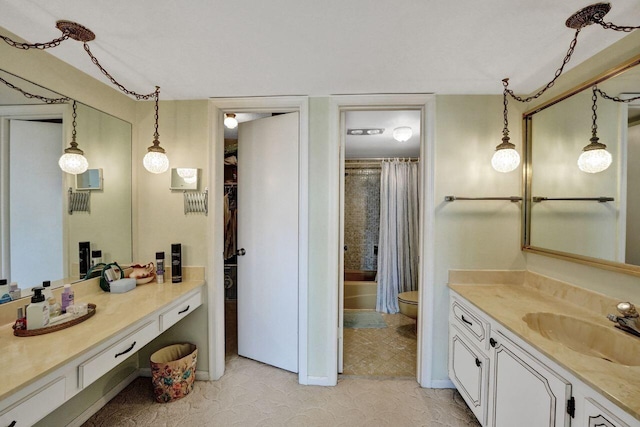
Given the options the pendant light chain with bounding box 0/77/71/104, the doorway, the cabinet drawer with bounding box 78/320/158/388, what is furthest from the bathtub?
the pendant light chain with bounding box 0/77/71/104

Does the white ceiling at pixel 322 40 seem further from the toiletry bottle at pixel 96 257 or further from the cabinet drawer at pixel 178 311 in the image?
the cabinet drawer at pixel 178 311

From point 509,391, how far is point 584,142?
4.67ft

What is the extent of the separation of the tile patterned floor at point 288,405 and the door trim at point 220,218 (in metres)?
0.19

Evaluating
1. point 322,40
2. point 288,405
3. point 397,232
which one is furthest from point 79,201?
point 397,232

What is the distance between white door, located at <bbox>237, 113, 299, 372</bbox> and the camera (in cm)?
218

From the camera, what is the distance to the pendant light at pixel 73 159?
61.4 inches

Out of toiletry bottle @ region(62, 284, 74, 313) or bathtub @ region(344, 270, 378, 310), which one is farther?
bathtub @ region(344, 270, 378, 310)

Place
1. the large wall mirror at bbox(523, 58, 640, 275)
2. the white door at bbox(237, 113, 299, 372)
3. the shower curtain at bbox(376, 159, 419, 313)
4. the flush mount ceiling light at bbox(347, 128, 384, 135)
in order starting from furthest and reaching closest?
the shower curtain at bbox(376, 159, 419, 313) < the flush mount ceiling light at bbox(347, 128, 384, 135) < the white door at bbox(237, 113, 299, 372) < the large wall mirror at bbox(523, 58, 640, 275)

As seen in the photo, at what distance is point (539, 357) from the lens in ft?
3.64

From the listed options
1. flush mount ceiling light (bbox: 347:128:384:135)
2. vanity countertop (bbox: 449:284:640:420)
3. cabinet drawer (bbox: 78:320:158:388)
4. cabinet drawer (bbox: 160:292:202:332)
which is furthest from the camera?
flush mount ceiling light (bbox: 347:128:384:135)

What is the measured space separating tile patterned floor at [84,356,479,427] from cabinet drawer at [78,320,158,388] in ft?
2.27

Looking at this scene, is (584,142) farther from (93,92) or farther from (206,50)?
(93,92)

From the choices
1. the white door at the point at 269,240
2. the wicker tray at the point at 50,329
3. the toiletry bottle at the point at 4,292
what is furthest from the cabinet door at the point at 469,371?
the toiletry bottle at the point at 4,292

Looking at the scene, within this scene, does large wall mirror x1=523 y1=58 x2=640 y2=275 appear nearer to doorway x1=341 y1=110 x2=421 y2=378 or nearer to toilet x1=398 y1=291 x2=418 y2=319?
doorway x1=341 y1=110 x2=421 y2=378
